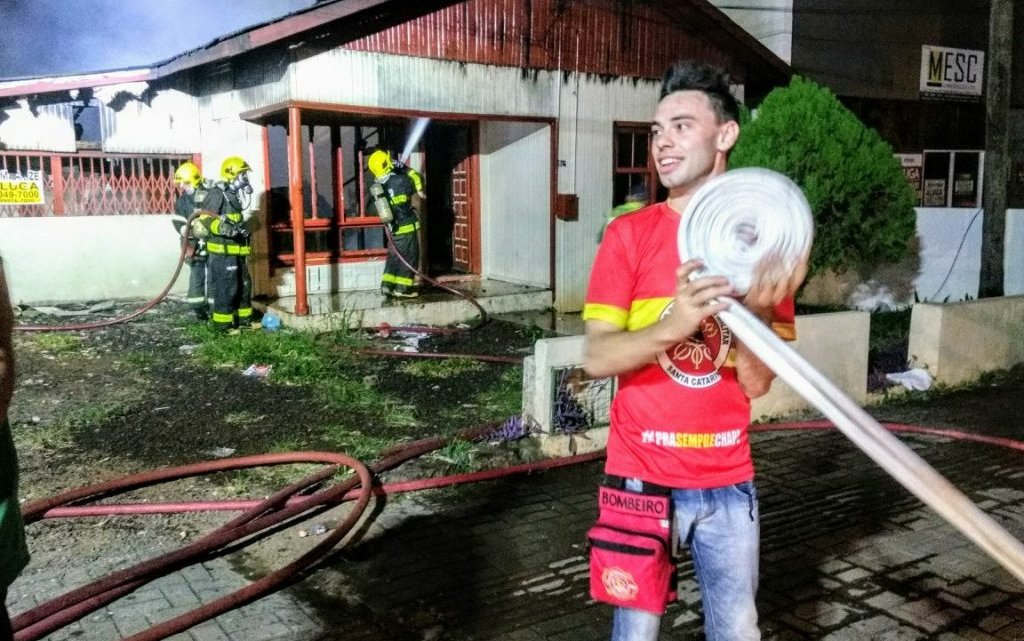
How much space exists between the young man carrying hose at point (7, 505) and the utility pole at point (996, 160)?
9777mm

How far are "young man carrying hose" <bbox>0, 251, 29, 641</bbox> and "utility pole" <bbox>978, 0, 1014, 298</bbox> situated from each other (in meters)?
9.78

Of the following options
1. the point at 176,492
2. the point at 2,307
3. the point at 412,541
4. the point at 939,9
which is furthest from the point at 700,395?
the point at 939,9

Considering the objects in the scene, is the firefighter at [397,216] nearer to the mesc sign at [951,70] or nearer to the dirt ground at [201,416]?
the dirt ground at [201,416]

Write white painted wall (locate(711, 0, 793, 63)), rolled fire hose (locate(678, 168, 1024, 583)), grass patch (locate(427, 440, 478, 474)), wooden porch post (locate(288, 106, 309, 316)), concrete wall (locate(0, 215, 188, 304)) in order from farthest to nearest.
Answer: white painted wall (locate(711, 0, 793, 63))
concrete wall (locate(0, 215, 188, 304))
wooden porch post (locate(288, 106, 309, 316))
grass patch (locate(427, 440, 478, 474))
rolled fire hose (locate(678, 168, 1024, 583))

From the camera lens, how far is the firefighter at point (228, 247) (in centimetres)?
998

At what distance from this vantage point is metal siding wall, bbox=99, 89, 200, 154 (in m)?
11.9

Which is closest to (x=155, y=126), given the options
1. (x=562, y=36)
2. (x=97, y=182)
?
(x=97, y=182)

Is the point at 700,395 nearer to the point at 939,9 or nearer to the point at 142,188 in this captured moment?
the point at 142,188

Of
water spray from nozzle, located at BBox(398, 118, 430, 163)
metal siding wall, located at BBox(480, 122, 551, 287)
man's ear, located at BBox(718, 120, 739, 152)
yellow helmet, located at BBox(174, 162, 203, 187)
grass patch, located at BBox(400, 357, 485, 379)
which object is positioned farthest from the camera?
water spray from nozzle, located at BBox(398, 118, 430, 163)

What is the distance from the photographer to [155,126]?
39.7ft

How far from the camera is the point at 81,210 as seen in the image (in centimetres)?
1195

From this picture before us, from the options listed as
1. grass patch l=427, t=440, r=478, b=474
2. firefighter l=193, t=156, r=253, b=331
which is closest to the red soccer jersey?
grass patch l=427, t=440, r=478, b=474

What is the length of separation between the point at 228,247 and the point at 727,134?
28.5 ft

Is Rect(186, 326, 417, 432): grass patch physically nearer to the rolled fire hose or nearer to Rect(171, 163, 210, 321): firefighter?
Rect(171, 163, 210, 321): firefighter
